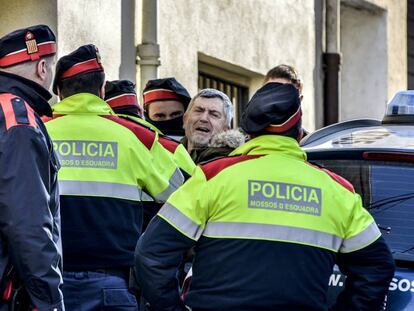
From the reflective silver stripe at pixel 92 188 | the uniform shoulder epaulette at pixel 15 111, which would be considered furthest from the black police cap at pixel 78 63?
the uniform shoulder epaulette at pixel 15 111

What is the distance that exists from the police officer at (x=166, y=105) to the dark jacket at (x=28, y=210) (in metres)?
3.25

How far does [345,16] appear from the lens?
63.2 ft

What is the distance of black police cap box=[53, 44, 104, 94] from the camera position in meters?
6.80

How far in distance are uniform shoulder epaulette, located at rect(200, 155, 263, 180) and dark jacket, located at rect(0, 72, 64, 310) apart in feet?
2.07

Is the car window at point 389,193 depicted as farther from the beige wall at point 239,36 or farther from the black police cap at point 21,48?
the beige wall at point 239,36

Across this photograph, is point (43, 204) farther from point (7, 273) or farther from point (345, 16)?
point (345, 16)

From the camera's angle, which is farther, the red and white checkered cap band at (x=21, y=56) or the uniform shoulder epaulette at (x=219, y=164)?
the red and white checkered cap band at (x=21, y=56)

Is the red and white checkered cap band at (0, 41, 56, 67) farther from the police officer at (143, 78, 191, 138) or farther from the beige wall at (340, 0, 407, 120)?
the beige wall at (340, 0, 407, 120)

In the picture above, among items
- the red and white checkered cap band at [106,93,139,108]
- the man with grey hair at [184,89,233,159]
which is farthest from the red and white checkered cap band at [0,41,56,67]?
the man with grey hair at [184,89,233,159]

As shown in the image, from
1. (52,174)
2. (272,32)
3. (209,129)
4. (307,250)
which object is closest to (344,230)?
(307,250)

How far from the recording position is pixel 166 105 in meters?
8.92

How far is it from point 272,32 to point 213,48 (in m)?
1.67

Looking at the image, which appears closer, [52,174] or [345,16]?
[52,174]

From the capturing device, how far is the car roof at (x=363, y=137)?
681 cm
